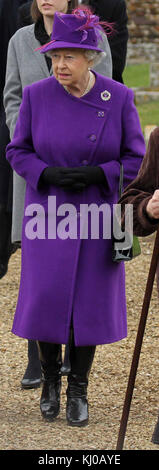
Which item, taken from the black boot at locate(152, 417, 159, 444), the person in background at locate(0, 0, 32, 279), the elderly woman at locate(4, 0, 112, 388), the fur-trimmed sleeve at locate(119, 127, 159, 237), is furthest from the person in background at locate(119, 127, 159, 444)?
the person in background at locate(0, 0, 32, 279)

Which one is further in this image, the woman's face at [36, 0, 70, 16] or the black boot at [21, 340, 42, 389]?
the black boot at [21, 340, 42, 389]

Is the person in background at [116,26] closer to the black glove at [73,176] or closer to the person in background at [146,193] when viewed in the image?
the black glove at [73,176]

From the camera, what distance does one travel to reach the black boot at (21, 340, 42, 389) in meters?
5.34

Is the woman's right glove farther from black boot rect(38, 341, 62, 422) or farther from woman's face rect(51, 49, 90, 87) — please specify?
black boot rect(38, 341, 62, 422)

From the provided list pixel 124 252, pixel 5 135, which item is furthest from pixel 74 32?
pixel 5 135

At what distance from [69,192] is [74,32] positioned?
2.19 feet

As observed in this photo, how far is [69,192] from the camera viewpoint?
15.0 ft

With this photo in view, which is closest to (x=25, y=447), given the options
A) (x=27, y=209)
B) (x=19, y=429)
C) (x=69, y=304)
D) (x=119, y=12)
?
(x=19, y=429)

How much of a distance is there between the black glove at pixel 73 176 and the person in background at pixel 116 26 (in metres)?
1.32

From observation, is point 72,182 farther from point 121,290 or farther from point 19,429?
point 19,429

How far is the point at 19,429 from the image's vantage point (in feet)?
15.6

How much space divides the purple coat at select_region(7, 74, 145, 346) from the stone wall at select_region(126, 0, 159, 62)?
2379cm

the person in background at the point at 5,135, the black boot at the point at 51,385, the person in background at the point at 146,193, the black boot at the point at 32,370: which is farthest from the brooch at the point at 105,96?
the black boot at the point at 32,370
